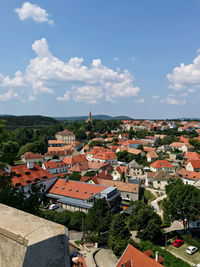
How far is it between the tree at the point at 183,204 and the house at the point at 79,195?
9.37m

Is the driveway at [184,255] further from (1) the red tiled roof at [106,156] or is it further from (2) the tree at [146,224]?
(1) the red tiled roof at [106,156]

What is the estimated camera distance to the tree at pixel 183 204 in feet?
81.3

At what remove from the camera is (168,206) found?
25781mm

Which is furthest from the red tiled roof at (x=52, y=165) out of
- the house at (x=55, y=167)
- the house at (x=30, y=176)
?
the house at (x=30, y=176)

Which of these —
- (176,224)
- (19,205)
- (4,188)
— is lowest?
(176,224)

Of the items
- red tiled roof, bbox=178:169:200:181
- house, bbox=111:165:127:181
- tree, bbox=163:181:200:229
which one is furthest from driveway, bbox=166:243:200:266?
house, bbox=111:165:127:181

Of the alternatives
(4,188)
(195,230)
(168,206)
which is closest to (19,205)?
(4,188)

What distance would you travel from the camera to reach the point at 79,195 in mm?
32188

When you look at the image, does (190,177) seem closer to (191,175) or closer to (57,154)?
(191,175)

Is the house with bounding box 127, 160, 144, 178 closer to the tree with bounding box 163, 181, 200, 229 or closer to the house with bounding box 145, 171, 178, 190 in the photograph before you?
the house with bounding box 145, 171, 178, 190

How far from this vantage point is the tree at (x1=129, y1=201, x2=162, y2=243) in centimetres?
2344

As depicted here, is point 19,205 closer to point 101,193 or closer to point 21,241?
point 21,241

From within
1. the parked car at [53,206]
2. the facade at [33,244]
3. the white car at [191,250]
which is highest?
the facade at [33,244]

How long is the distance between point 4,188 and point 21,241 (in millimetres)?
6392
